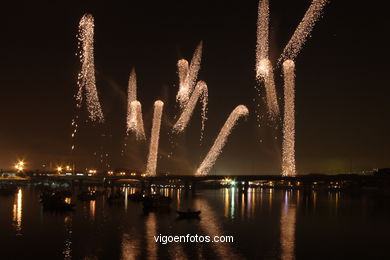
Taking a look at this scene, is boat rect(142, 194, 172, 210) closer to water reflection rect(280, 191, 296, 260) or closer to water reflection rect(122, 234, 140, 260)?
water reflection rect(280, 191, 296, 260)

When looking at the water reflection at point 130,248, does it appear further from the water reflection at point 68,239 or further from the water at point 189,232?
the water reflection at point 68,239

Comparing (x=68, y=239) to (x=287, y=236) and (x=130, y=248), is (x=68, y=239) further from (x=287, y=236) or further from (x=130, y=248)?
(x=287, y=236)

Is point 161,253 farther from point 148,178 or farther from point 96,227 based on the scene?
point 148,178

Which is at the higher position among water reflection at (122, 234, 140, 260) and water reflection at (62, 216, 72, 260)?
water reflection at (122, 234, 140, 260)

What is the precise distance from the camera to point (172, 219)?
80500 millimetres

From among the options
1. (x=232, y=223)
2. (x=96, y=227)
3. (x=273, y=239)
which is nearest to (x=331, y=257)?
(x=273, y=239)

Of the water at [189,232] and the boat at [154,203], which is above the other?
the boat at [154,203]

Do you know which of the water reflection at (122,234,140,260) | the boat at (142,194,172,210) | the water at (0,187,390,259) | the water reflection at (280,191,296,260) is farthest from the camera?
the boat at (142,194,172,210)

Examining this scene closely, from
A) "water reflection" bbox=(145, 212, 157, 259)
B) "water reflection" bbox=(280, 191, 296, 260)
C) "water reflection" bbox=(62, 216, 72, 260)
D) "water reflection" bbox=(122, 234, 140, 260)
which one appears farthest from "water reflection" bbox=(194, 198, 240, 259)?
"water reflection" bbox=(62, 216, 72, 260)

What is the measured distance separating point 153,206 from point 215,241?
139ft

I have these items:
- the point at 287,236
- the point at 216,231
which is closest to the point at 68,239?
the point at 216,231

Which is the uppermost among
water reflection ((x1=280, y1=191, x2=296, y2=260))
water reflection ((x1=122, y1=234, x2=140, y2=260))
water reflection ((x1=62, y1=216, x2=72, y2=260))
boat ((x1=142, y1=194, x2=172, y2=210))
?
boat ((x1=142, y1=194, x2=172, y2=210))

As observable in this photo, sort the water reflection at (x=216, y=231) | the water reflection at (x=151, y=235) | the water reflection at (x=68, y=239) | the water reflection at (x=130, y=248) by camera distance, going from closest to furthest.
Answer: the water reflection at (x=130, y=248), the water reflection at (x=68, y=239), the water reflection at (x=216, y=231), the water reflection at (x=151, y=235)

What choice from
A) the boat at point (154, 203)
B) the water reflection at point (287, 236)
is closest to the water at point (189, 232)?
the water reflection at point (287, 236)
